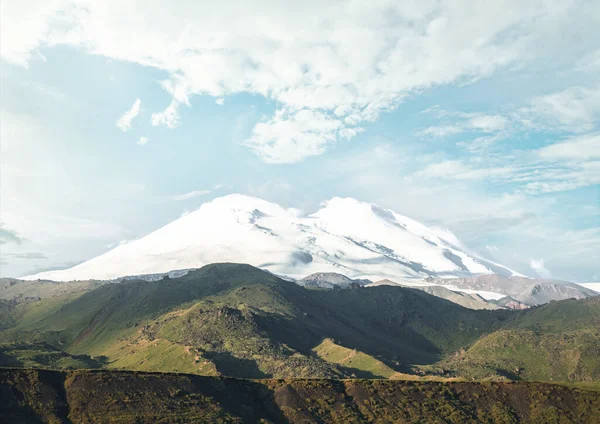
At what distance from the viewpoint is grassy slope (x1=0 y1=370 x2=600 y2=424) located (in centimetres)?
13500

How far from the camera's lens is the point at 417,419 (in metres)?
150

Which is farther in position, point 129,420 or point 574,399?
point 574,399

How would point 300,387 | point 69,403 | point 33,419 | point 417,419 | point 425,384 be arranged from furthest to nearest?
point 425,384
point 300,387
point 417,419
point 69,403
point 33,419

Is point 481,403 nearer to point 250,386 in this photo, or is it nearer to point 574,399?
point 574,399

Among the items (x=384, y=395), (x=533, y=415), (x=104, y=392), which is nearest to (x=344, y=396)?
(x=384, y=395)

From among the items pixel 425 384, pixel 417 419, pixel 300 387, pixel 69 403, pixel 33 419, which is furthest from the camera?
pixel 425 384

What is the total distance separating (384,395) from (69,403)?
3431 inches

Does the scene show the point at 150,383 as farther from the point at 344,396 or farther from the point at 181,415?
the point at 344,396

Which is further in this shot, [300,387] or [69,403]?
[300,387]

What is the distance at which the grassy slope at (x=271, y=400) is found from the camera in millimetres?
135000

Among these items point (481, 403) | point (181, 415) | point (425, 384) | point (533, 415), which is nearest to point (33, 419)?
point (181, 415)

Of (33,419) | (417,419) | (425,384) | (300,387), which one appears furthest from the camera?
(425,384)

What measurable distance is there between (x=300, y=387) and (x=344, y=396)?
13.2m

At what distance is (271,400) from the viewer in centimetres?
15500
